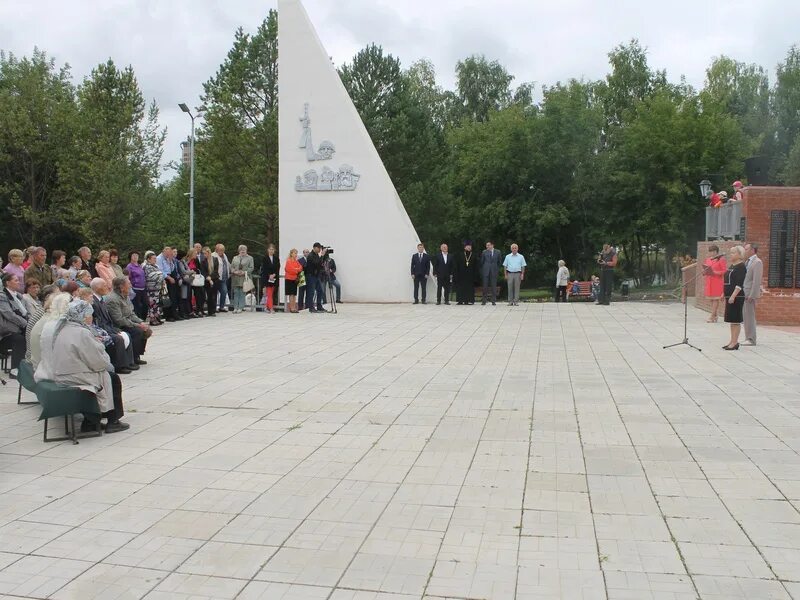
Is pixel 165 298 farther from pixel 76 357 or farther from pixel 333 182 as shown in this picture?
pixel 76 357

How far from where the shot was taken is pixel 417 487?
227 inches

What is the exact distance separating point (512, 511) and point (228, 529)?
5.98ft

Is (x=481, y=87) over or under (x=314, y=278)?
over

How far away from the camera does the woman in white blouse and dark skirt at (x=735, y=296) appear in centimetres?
1280

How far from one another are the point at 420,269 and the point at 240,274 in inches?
200

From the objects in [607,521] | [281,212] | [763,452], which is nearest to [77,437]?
[607,521]

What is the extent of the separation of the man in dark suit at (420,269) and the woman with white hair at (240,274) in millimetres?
4555

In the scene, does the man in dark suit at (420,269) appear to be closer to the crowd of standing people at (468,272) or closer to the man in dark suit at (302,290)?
the crowd of standing people at (468,272)

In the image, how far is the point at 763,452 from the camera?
22.0 feet

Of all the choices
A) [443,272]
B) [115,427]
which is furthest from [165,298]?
[115,427]

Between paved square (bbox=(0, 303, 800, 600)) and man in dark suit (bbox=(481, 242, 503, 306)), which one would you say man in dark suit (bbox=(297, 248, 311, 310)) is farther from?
paved square (bbox=(0, 303, 800, 600))

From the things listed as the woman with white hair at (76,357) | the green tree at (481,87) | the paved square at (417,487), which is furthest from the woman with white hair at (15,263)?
the green tree at (481,87)

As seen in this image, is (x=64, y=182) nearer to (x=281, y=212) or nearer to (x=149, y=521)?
(x=281, y=212)

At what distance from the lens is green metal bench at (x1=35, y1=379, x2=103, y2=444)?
22.4 feet
